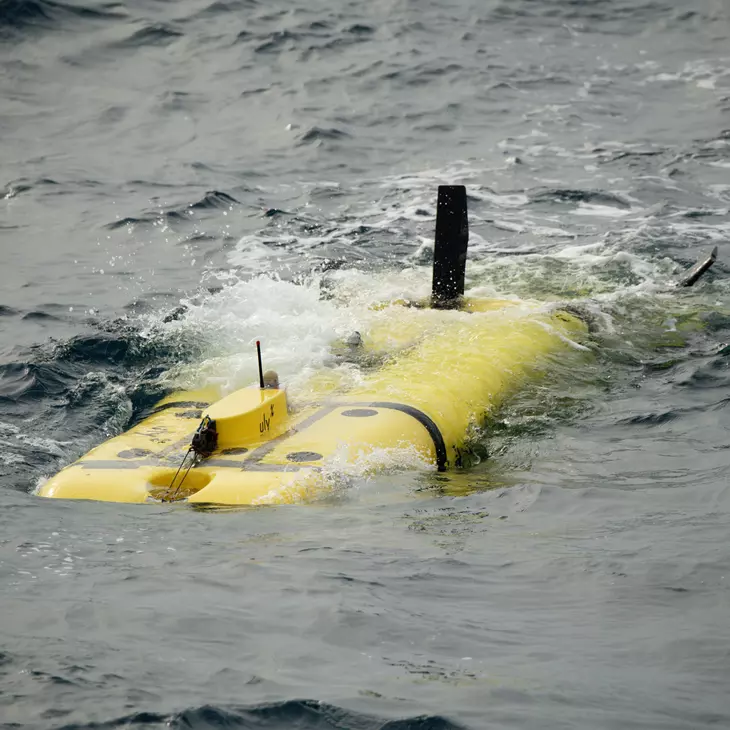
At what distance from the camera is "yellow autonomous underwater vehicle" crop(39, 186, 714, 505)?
659 cm

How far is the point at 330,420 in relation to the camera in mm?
7371

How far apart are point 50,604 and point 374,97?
13678 millimetres

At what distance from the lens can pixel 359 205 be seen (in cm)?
1383

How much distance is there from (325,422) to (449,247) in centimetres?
293

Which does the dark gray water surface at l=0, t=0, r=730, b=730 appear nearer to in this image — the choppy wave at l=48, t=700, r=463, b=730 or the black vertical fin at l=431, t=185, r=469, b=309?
the choppy wave at l=48, t=700, r=463, b=730

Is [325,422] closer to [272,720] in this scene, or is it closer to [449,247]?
[449,247]

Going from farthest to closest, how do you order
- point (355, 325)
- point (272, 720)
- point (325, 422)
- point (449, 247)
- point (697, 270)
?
point (697, 270)
point (449, 247)
point (355, 325)
point (325, 422)
point (272, 720)

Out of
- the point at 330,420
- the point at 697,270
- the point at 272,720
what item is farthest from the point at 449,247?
the point at 272,720

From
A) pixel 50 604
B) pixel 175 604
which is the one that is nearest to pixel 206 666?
pixel 175 604

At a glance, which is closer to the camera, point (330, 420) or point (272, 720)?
point (272, 720)

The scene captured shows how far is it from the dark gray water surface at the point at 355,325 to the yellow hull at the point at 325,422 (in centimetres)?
24

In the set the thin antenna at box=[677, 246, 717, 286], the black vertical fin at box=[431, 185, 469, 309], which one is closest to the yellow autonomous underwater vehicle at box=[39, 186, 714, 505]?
the black vertical fin at box=[431, 185, 469, 309]

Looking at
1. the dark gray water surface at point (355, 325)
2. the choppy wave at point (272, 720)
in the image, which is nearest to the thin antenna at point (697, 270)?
the dark gray water surface at point (355, 325)

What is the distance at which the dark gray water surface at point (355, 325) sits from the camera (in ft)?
13.9
